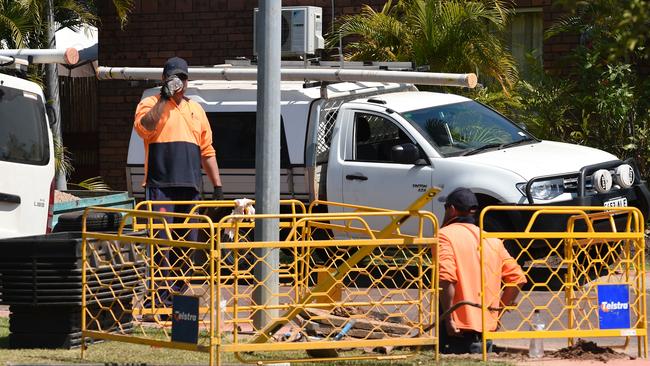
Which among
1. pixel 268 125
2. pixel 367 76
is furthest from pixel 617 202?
pixel 268 125

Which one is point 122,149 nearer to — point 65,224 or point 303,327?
point 65,224

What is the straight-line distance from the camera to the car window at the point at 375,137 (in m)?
13.9

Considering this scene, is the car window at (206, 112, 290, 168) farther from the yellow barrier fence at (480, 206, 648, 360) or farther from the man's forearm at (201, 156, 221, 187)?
the yellow barrier fence at (480, 206, 648, 360)

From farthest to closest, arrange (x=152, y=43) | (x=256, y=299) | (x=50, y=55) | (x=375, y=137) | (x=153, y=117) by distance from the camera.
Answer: (x=152, y=43)
(x=375, y=137)
(x=50, y=55)
(x=153, y=117)
(x=256, y=299)

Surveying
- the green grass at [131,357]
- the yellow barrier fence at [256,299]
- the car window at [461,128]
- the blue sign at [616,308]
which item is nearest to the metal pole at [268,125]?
the yellow barrier fence at [256,299]

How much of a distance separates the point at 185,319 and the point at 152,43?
13.8 metres

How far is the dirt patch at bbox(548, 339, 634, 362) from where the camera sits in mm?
8680

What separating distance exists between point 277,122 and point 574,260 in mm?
2307

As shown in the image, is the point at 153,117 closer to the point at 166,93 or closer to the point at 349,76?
the point at 166,93

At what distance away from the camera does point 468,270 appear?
873 cm

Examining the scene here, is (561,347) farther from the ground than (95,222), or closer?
closer

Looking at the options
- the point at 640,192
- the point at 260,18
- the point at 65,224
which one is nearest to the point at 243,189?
the point at 65,224

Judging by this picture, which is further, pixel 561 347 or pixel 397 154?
pixel 397 154

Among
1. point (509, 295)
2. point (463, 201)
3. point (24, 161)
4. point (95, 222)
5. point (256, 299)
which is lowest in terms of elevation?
point (256, 299)
